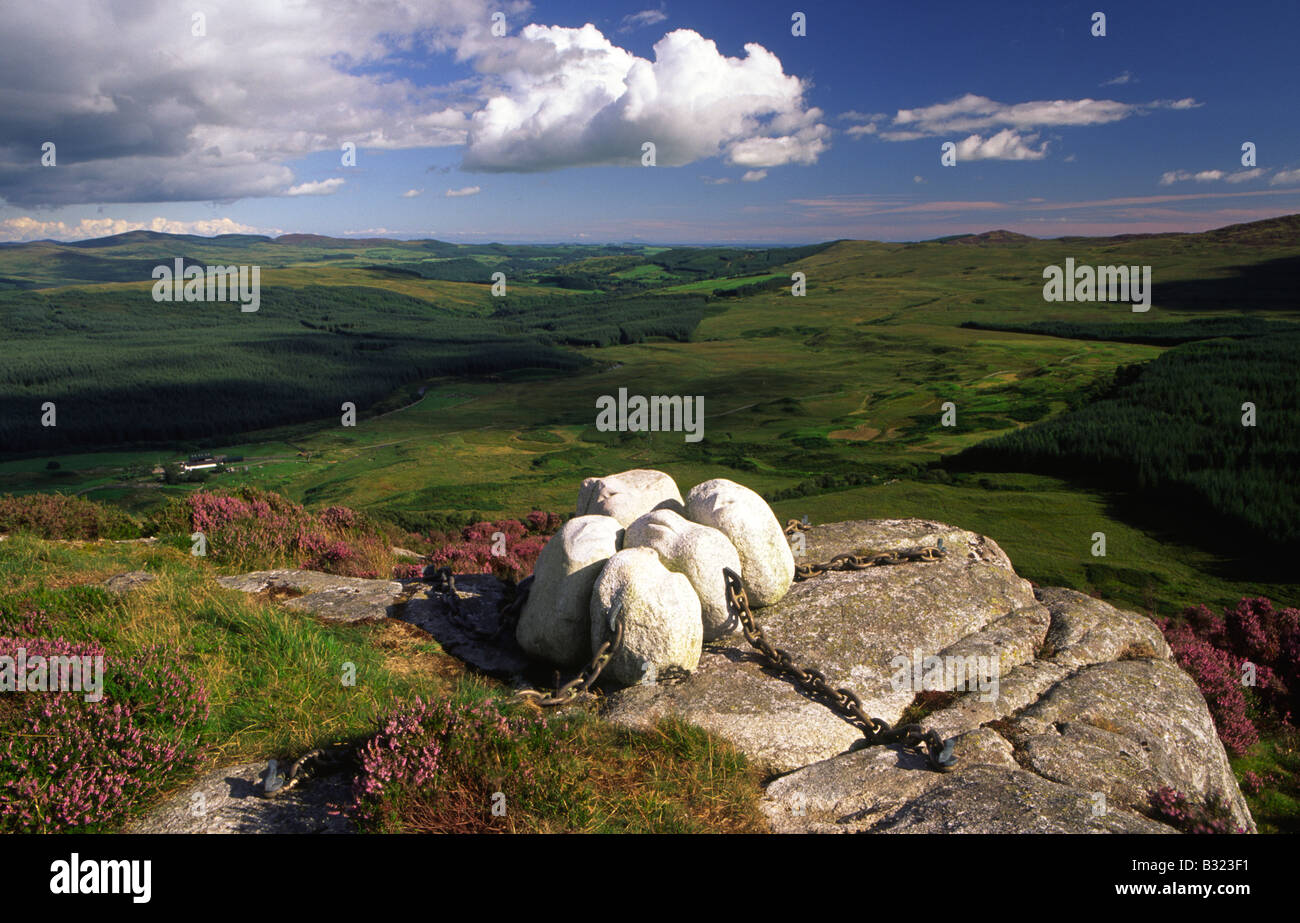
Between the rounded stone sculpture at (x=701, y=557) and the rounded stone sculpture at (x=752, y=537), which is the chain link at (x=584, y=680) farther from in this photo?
the rounded stone sculpture at (x=752, y=537)

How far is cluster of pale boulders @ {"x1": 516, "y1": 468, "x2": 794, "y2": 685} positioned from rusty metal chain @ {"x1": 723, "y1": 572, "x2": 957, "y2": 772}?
0.87 feet

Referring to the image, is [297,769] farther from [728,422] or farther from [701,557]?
[728,422]

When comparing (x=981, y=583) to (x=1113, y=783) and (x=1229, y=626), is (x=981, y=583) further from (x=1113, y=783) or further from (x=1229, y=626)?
(x=1229, y=626)

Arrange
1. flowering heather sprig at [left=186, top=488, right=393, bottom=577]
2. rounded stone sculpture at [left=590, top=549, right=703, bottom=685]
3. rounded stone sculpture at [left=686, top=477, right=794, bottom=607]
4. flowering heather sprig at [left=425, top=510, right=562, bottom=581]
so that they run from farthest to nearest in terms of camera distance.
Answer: flowering heather sprig at [left=425, top=510, right=562, bottom=581], flowering heather sprig at [left=186, top=488, right=393, bottom=577], rounded stone sculpture at [left=686, top=477, right=794, bottom=607], rounded stone sculpture at [left=590, top=549, right=703, bottom=685]

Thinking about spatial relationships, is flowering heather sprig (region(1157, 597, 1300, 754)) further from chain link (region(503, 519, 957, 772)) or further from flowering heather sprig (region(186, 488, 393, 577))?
flowering heather sprig (region(186, 488, 393, 577))

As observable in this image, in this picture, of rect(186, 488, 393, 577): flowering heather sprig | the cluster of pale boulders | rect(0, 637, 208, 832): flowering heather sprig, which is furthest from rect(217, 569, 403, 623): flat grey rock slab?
rect(0, 637, 208, 832): flowering heather sprig

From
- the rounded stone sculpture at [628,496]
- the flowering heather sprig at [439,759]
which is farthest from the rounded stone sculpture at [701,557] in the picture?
the flowering heather sprig at [439,759]

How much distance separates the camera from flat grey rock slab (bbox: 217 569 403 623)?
9.90m

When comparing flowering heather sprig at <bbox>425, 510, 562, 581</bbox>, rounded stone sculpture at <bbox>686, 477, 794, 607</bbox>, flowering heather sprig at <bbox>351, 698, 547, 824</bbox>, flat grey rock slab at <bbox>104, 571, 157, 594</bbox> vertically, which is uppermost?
rounded stone sculpture at <bbox>686, 477, 794, 607</bbox>

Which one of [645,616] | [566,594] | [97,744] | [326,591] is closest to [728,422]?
[326,591]

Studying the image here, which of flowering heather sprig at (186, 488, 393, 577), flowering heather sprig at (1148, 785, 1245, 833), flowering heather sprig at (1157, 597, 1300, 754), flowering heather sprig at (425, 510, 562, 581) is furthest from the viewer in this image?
flowering heather sprig at (425, 510, 562, 581)

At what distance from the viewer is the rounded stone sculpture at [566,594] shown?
8500mm

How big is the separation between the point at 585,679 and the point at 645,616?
2.93ft

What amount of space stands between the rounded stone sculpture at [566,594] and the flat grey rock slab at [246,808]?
3285mm
